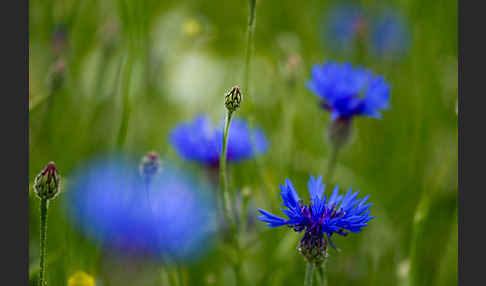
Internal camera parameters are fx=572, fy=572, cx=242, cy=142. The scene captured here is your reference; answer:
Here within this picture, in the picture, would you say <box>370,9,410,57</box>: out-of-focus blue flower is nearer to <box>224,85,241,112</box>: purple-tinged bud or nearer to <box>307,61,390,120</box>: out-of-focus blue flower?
<box>307,61,390,120</box>: out-of-focus blue flower

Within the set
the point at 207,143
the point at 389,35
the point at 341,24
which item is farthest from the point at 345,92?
A: the point at 341,24

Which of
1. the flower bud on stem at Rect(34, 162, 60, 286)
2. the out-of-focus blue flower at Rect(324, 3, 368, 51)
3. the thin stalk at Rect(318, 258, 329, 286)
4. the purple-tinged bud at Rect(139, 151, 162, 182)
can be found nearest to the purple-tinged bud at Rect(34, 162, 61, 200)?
the flower bud on stem at Rect(34, 162, 60, 286)

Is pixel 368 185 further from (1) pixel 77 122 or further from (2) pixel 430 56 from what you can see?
(1) pixel 77 122

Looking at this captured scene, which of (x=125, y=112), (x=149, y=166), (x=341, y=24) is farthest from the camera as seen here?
(x=341, y=24)

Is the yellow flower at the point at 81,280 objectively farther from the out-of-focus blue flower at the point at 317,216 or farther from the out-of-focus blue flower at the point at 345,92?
the out-of-focus blue flower at the point at 345,92

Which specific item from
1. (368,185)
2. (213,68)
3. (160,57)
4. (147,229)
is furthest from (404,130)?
(147,229)

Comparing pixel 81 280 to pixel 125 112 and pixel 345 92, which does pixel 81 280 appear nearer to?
pixel 125 112

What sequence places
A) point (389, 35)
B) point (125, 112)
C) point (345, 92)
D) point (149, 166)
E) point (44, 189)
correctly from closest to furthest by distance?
point (44, 189), point (149, 166), point (125, 112), point (345, 92), point (389, 35)
